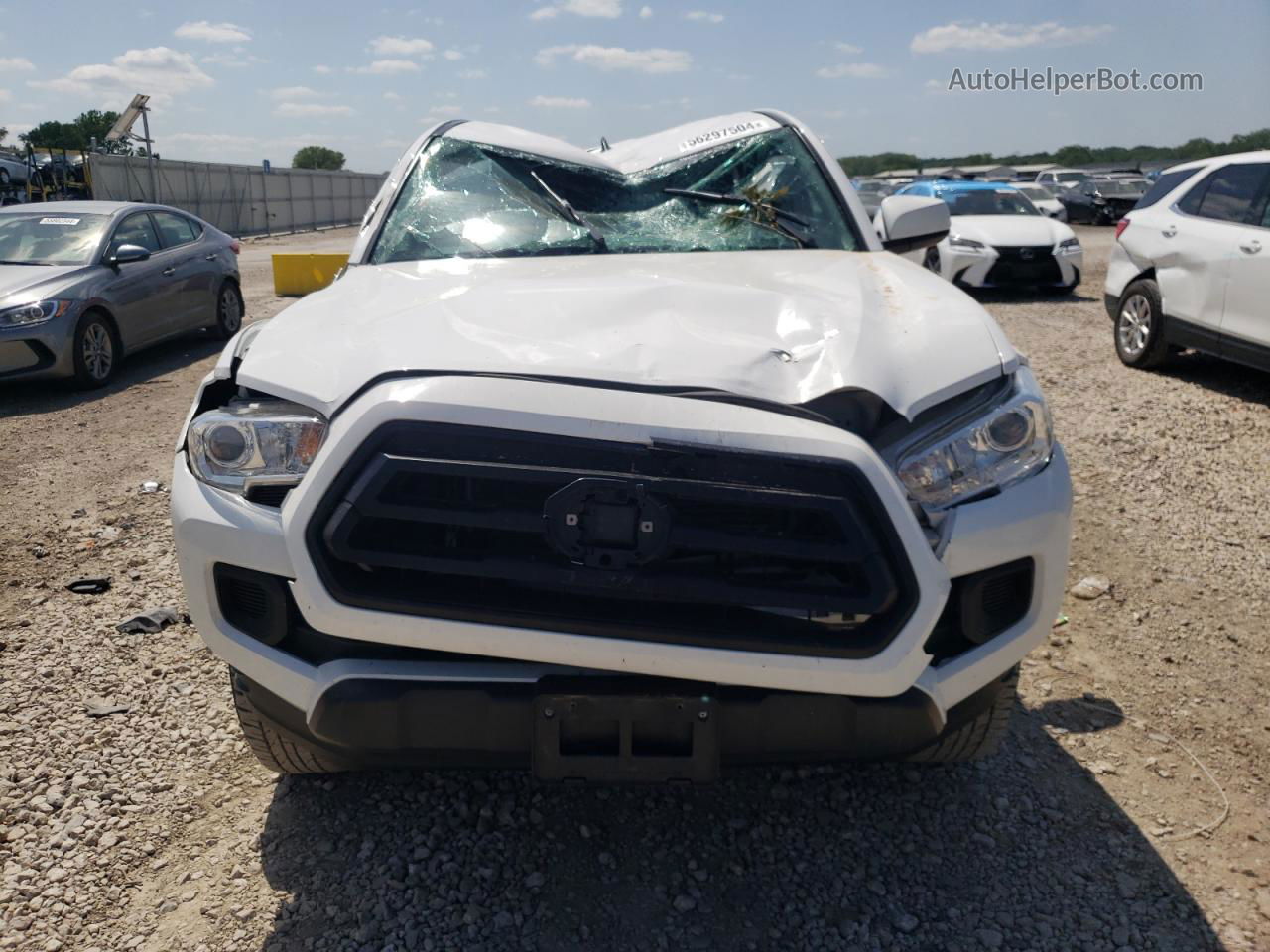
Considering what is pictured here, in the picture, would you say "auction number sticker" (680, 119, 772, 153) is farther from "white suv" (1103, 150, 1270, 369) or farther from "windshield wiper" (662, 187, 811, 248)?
"white suv" (1103, 150, 1270, 369)

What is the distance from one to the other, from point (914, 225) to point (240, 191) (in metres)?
34.1

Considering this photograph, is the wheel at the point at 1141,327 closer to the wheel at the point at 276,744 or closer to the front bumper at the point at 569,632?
the front bumper at the point at 569,632

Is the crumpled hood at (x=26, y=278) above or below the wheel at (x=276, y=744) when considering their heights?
above

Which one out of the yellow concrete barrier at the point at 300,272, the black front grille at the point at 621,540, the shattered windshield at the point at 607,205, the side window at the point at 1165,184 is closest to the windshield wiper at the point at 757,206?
the shattered windshield at the point at 607,205

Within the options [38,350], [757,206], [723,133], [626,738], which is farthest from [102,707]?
[38,350]

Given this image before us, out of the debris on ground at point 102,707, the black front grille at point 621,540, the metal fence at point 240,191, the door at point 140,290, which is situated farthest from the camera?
the metal fence at point 240,191

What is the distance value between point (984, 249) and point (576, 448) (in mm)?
11667

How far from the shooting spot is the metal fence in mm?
27328

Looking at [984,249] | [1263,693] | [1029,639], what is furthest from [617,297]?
[984,249]

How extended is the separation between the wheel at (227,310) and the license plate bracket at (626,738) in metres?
9.48

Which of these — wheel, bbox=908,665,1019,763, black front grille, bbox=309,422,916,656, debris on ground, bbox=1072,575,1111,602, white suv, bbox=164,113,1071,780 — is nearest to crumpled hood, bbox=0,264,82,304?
white suv, bbox=164,113,1071,780

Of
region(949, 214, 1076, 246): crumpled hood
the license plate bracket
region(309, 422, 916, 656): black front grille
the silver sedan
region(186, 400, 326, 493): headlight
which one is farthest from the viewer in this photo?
region(949, 214, 1076, 246): crumpled hood

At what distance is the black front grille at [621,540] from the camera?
1935 mm

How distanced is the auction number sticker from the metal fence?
78.0ft
